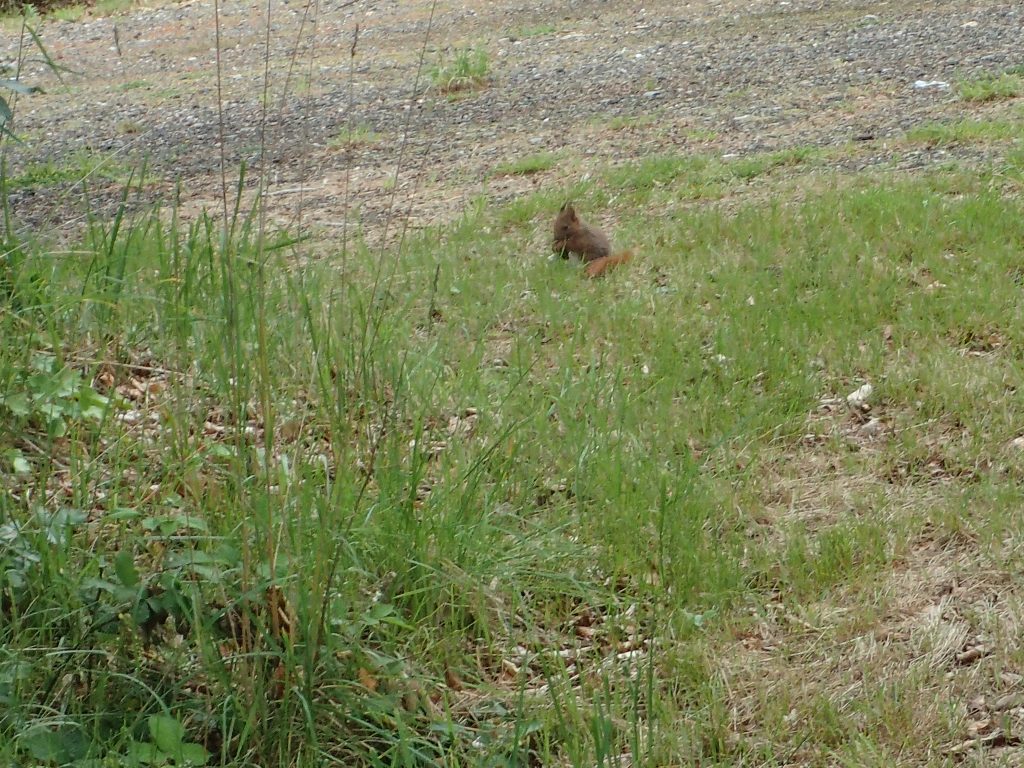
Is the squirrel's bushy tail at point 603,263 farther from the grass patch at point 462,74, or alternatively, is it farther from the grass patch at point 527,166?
the grass patch at point 462,74

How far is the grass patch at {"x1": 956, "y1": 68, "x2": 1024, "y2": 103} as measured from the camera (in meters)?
7.31

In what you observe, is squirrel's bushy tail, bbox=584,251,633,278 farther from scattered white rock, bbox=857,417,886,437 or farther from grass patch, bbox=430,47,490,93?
grass patch, bbox=430,47,490,93

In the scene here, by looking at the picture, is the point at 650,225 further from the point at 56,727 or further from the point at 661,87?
the point at 56,727

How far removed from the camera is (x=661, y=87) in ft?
30.2

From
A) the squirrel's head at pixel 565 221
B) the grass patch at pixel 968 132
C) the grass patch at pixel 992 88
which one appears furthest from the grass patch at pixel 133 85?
the grass patch at pixel 968 132

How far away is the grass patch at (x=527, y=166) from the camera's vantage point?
23.8ft

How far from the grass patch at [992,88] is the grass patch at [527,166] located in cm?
269

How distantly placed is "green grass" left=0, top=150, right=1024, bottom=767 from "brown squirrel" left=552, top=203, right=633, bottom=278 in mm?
559

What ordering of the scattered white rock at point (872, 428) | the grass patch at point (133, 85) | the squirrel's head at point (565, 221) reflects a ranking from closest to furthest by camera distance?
the scattered white rock at point (872, 428) → the squirrel's head at point (565, 221) → the grass patch at point (133, 85)

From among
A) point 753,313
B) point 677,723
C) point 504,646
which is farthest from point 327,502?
point 753,313

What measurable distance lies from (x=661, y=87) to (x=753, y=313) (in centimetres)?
510

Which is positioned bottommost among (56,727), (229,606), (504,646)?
(504,646)

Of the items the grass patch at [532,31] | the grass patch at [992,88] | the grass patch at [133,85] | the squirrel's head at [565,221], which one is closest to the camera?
the squirrel's head at [565,221]

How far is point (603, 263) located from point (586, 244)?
15 centimetres
